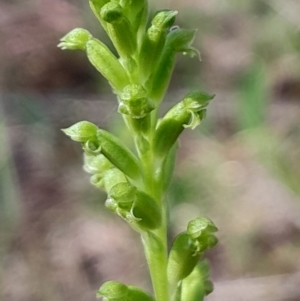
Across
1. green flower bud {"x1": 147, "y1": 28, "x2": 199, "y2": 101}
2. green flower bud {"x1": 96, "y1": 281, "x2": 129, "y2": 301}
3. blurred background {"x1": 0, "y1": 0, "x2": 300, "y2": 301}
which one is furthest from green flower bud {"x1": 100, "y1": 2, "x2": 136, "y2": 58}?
blurred background {"x1": 0, "y1": 0, "x2": 300, "y2": 301}

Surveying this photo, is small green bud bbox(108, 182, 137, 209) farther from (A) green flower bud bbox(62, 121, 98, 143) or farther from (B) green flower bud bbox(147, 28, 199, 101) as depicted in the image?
(B) green flower bud bbox(147, 28, 199, 101)

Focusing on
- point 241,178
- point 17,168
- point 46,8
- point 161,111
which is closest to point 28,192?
point 17,168

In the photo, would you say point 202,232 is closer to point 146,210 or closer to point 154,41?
point 146,210

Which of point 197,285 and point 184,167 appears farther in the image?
point 184,167

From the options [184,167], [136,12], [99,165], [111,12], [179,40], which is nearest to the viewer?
[111,12]

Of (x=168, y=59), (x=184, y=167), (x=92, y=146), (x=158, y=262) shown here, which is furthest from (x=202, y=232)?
(x=184, y=167)

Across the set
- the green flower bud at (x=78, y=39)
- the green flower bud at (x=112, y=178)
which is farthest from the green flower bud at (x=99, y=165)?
the green flower bud at (x=78, y=39)
